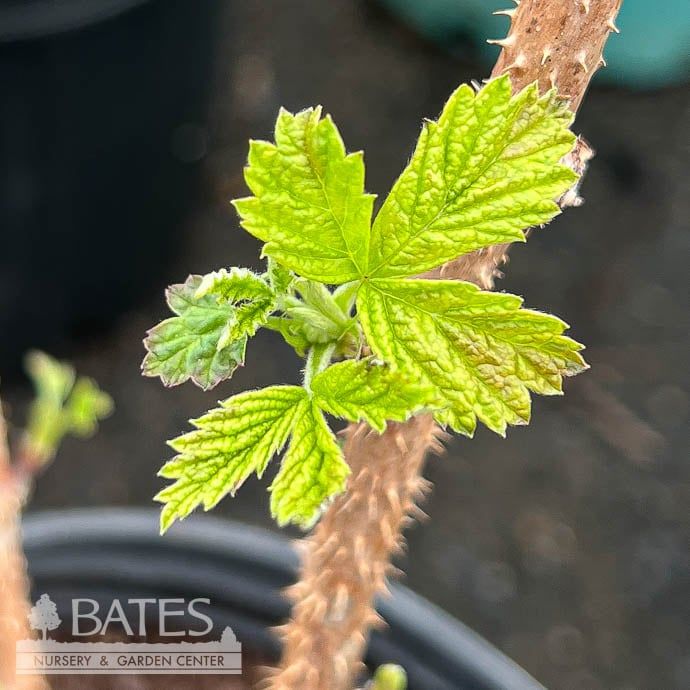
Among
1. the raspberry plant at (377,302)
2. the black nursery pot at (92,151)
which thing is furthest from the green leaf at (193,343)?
the black nursery pot at (92,151)

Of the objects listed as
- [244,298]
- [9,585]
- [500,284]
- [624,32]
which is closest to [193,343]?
[244,298]

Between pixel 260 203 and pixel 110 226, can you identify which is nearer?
pixel 260 203

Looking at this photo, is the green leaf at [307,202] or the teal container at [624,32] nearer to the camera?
the green leaf at [307,202]

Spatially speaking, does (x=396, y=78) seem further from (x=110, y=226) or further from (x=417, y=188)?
(x=417, y=188)

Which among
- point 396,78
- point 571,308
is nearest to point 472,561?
point 571,308

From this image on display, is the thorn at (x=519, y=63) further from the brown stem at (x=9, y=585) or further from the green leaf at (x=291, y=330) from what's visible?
the brown stem at (x=9, y=585)

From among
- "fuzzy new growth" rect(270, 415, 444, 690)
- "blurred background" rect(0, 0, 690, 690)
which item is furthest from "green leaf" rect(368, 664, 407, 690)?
"blurred background" rect(0, 0, 690, 690)
